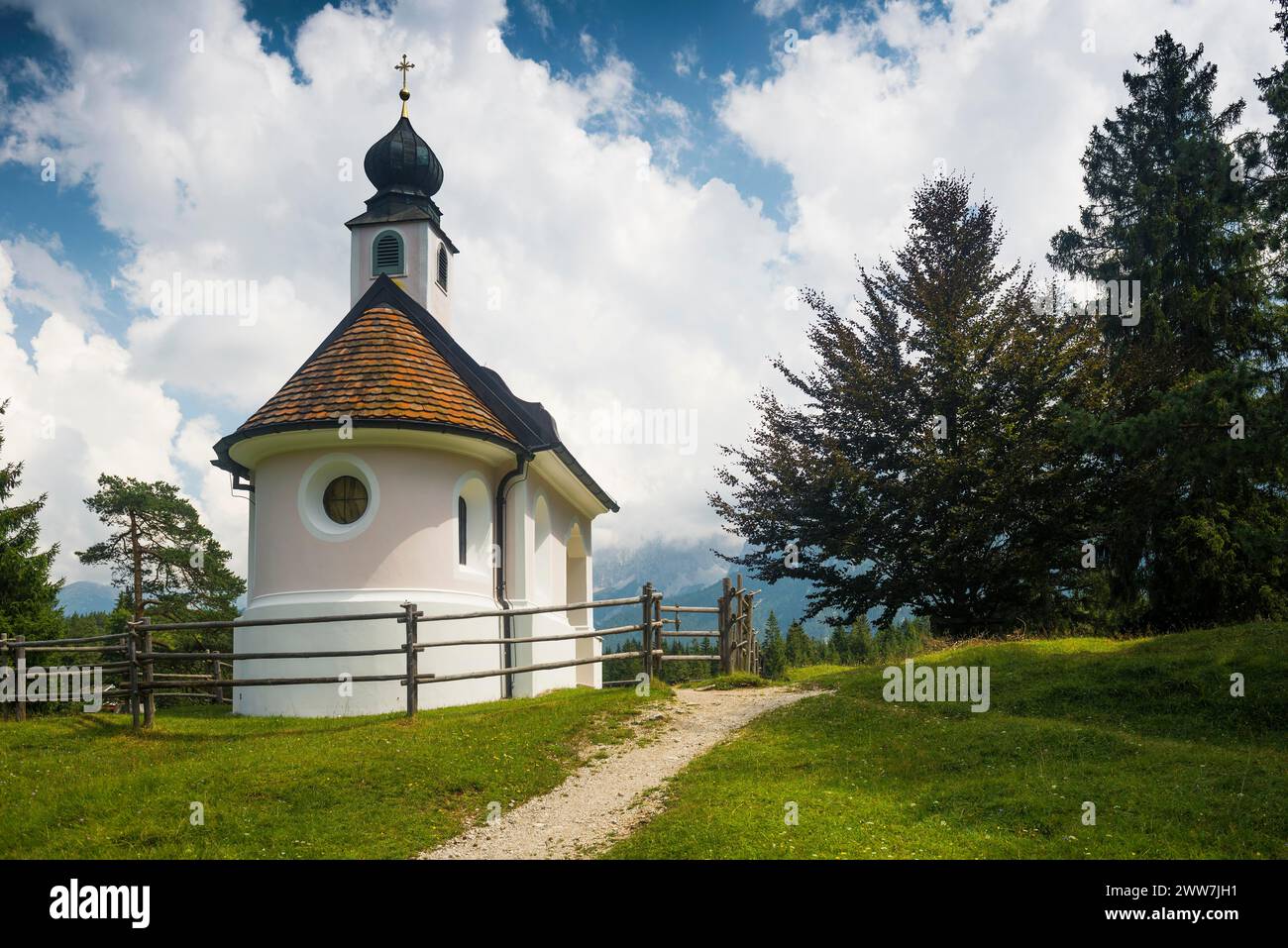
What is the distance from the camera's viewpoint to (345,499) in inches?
640

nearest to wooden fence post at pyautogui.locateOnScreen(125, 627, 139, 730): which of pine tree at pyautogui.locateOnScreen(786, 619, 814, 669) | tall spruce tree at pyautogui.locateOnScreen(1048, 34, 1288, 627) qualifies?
tall spruce tree at pyautogui.locateOnScreen(1048, 34, 1288, 627)

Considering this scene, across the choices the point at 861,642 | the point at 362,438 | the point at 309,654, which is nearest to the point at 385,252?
the point at 362,438

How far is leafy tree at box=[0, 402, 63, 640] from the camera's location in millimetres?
28078

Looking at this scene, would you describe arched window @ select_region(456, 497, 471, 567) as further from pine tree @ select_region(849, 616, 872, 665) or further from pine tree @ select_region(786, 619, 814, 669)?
pine tree @ select_region(849, 616, 872, 665)

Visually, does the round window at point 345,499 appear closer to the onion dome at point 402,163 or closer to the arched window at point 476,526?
the arched window at point 476,526

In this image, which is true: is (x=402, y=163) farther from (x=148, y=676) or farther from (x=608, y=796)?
(x=608, y=796)

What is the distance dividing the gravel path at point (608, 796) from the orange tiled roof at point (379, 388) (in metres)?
6.18

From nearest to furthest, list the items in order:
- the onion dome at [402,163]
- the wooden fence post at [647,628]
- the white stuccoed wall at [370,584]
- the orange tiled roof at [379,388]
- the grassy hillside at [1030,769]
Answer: the grassy hillside at [1030,769], the wooden fence post at [647,628], the white stuccoed wall at [370,584], the orange tiled roof at [379,388], the onion dome at [402,163]

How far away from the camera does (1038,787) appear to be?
895 centimetres

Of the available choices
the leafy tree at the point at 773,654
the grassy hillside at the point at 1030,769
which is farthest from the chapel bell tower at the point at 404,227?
the leafy tree at the point at 773,654

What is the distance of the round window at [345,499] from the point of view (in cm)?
1616
